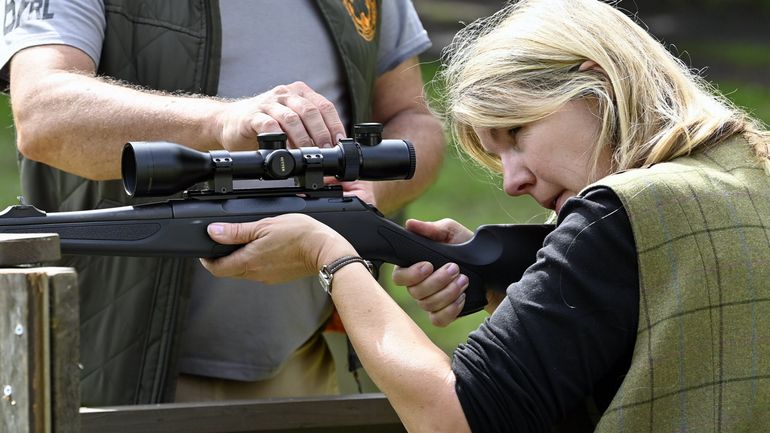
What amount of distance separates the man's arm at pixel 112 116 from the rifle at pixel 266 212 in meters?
0.11

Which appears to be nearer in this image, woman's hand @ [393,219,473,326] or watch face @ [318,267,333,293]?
watch face @ [318,267,333,293]

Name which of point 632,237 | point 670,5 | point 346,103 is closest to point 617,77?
point 632,237

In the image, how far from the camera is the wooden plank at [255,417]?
2836 millimetres

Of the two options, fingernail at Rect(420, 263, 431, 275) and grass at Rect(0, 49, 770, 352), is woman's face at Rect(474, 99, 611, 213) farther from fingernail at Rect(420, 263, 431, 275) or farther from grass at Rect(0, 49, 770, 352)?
grass at Rect(0, 49, 770, 352)

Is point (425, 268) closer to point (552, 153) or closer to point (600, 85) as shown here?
point (552, 153)

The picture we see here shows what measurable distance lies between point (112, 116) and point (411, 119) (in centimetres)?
107

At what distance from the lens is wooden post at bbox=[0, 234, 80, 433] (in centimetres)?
196

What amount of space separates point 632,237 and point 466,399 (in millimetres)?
428

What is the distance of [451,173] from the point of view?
12.8 m

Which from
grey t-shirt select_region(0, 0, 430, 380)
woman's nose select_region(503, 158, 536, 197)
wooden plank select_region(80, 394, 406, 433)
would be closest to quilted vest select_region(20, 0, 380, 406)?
grey t-shirt select_region(0, 0, 430, 380)

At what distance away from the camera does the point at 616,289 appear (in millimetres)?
2328

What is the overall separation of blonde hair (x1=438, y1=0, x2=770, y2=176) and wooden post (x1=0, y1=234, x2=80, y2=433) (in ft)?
3.45

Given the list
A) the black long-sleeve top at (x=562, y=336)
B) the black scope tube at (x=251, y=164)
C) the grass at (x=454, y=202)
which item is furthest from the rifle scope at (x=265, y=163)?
the grass at (x=454, y=202)

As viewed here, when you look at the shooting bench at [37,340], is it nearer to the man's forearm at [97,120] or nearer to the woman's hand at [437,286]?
the man's forearm at [97,120]
